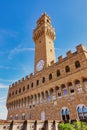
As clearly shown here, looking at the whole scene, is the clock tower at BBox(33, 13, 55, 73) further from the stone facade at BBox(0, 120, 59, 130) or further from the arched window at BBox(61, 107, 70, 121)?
the stone facade at BBox(0, 120, 59, 130)

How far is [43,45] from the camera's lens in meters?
27.8

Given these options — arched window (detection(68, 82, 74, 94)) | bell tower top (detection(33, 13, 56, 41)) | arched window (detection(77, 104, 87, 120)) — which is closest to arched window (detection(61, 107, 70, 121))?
arched window (detection(77, 104, 87, 120))

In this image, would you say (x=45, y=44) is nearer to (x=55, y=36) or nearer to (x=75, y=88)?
(x=55, y=36)

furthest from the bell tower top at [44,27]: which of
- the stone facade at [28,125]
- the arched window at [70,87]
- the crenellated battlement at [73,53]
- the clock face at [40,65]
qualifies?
the stone facade at [28,125]

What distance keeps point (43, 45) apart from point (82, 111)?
16818 millimetres

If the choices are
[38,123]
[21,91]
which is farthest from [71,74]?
[21,91]

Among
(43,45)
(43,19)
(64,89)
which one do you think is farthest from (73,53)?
(43,19)

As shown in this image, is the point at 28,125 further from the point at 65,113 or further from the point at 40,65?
the point at 40,65

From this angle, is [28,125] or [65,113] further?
[65,113]

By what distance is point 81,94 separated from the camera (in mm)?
16469

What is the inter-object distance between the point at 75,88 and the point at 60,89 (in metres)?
2.65

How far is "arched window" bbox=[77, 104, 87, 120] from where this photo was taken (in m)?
15.6

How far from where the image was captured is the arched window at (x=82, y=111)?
15569mm

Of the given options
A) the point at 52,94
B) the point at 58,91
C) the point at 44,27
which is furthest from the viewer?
the point at 44,27
